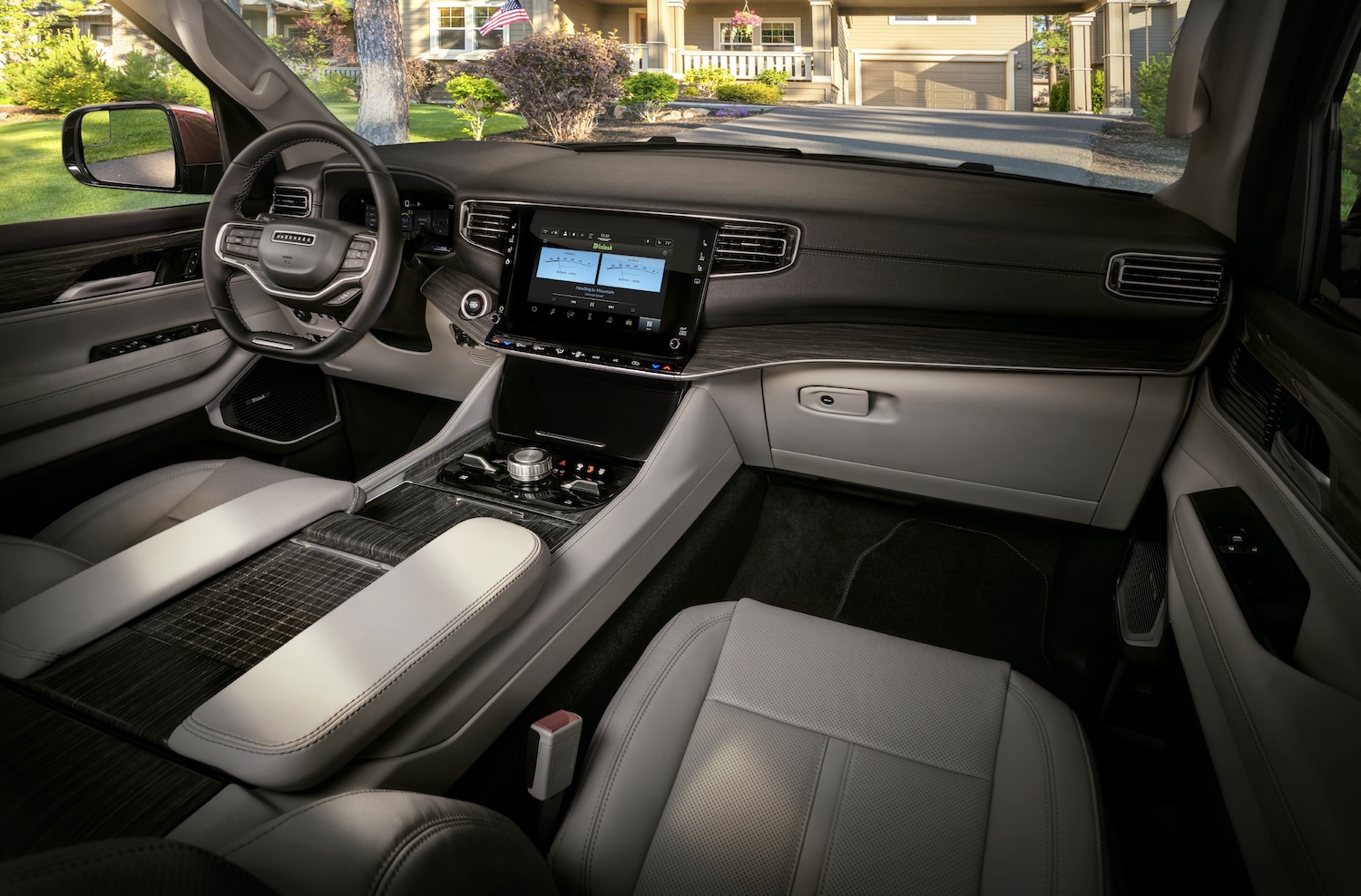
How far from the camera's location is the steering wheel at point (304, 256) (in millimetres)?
1644

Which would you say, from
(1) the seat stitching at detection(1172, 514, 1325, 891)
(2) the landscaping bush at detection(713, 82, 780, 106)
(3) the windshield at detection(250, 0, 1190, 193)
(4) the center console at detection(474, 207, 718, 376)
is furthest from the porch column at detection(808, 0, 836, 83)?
(1) the seat stitching at detection(1172, 514, 1325, 891)

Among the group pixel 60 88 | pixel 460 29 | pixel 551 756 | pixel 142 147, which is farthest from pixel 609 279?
pixel 60 88

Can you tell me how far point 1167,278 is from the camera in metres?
1.44

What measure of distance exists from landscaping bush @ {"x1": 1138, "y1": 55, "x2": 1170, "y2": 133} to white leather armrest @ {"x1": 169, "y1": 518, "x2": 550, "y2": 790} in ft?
4.33

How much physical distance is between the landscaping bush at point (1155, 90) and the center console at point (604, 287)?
820mm

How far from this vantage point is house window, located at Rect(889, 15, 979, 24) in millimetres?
1648

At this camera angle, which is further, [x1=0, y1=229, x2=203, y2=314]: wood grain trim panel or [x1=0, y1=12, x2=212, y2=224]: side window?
[x1=0, y1=12, x2=212, y2=224]: side window

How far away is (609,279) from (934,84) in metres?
0.76

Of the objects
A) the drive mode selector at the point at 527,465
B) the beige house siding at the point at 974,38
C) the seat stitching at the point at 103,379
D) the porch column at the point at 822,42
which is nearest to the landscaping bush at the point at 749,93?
the porch column at the point at 822,42

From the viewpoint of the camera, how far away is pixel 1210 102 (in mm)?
1449

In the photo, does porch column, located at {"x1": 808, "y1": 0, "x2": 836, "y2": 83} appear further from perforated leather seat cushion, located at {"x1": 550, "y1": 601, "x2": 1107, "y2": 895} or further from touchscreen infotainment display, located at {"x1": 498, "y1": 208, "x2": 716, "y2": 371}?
perforated leather seat cushion, located at {"x1": 550, "y1": 601, "x2": 1107, "y2": 895}

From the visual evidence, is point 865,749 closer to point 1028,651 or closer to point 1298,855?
point 1298,855

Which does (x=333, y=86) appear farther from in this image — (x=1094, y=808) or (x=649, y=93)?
(x=1094, y=808)

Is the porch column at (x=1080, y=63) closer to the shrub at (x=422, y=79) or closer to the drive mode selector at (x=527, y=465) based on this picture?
the drive mode selector at (x=527, y=465)
